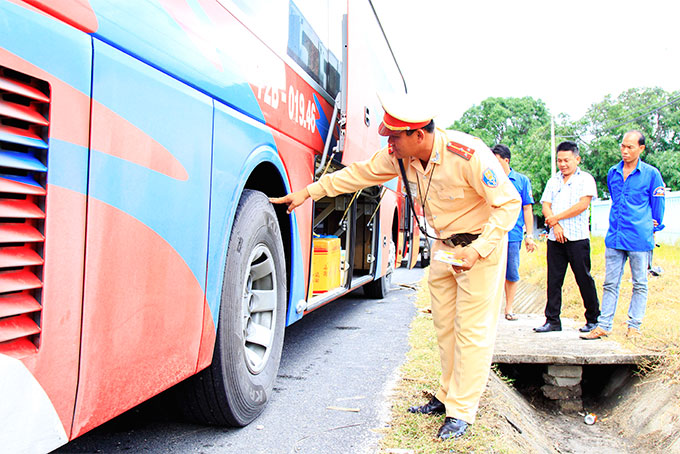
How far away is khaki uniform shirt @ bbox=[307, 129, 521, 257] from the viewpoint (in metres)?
2.47

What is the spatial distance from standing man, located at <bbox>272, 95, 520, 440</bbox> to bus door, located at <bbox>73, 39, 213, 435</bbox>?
3.32ft

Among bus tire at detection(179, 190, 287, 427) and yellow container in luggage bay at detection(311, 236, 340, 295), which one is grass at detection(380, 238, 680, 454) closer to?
bus tire at detection(179, 190, 287, 427)

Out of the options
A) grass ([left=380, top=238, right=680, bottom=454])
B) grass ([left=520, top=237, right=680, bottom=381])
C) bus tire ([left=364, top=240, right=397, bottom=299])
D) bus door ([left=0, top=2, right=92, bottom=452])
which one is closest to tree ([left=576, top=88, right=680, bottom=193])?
grass ([left=520, top=237, right=680, bottom=381])

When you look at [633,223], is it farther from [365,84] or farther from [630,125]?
[630,125]

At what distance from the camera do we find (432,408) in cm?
289

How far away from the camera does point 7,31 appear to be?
1.20 metres

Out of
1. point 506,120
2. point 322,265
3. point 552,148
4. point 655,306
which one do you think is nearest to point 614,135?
point 552,148

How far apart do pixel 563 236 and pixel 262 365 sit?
323 centimetres

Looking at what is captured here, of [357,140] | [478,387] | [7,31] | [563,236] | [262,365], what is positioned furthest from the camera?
[563,236]

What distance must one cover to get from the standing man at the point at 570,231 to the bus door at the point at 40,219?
172 inches

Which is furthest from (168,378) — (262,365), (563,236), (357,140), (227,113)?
(563,236)

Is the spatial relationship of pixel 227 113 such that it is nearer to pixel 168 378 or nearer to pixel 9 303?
pixel 168 378

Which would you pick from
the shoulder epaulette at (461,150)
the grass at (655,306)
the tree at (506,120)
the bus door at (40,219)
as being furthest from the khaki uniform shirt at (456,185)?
Result: the tree at (506,120)

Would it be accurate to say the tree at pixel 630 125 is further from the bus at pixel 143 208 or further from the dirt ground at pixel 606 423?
the bus at pixel 143 208
